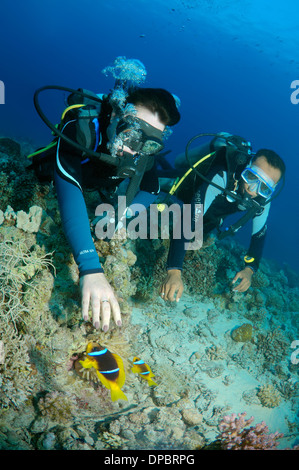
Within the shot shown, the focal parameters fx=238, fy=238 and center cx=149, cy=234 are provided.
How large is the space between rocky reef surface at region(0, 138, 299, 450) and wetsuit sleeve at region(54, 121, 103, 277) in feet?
4.03

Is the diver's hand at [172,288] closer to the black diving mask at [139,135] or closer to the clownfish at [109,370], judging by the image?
the clownfish at [109,370]

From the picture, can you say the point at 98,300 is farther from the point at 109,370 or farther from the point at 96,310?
the point at 109,370

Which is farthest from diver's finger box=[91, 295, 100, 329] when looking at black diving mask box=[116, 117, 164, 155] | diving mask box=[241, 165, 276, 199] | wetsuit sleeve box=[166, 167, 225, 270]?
diving mask box=[241, 165, 276, 199]

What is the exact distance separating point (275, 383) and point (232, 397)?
5.06 feet

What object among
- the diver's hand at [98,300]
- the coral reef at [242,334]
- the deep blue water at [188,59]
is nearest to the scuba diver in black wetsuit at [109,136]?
the diver's hand at [98,300]

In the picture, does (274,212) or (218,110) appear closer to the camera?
(274,212)

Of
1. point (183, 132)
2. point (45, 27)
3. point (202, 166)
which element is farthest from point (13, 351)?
point (45, 27)

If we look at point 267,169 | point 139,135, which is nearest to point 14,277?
point 139,135

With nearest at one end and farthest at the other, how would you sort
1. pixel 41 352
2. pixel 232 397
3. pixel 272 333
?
pixel 41 352 < pixel 232 397 < pixel 272 333

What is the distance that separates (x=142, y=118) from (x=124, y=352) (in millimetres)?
3114

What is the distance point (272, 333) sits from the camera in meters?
6.26

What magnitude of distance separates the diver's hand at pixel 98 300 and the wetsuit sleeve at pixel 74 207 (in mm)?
93

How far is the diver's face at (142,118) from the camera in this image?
102 inches
